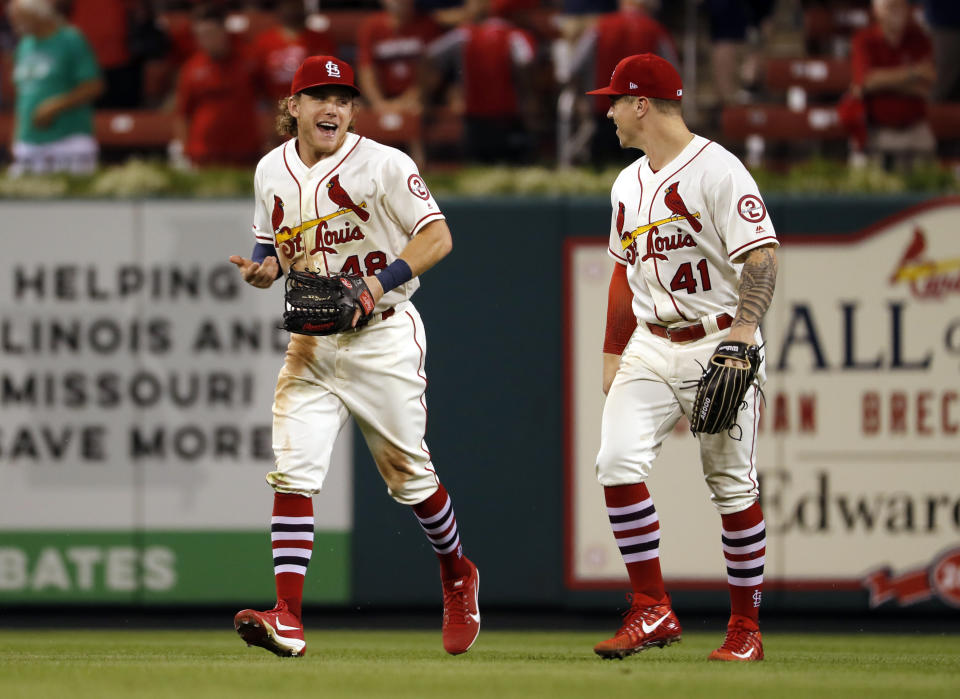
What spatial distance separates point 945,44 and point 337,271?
6626 millimetres

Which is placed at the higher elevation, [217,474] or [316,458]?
[316,458]

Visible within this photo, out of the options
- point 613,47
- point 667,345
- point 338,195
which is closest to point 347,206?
point 338,195

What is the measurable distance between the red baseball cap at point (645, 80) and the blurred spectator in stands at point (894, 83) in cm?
446

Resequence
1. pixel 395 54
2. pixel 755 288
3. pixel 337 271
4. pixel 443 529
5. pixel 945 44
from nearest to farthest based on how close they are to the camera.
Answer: pixel 755 288 < pixel 337 271 < pixel 443 529 < pixel 395 54 < pixel 945 44

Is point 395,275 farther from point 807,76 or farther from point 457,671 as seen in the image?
point 807,76

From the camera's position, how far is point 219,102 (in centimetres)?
994

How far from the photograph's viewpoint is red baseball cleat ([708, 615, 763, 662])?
5266mm

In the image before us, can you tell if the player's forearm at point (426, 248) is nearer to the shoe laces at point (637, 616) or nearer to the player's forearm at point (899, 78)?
the shoe laces at point (637, 616)

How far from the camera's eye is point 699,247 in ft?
17.1

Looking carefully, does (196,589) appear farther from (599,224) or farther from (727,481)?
(727,481)

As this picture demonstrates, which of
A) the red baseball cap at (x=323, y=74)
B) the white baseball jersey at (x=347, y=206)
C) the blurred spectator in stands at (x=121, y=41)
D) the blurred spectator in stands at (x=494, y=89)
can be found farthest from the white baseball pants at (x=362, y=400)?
the blurred spectator in stands at (x=121, y=41)

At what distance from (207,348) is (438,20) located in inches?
156

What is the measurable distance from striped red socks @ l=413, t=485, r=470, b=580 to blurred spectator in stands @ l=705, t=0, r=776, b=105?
6046 mm

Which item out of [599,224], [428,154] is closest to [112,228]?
[599,224]
